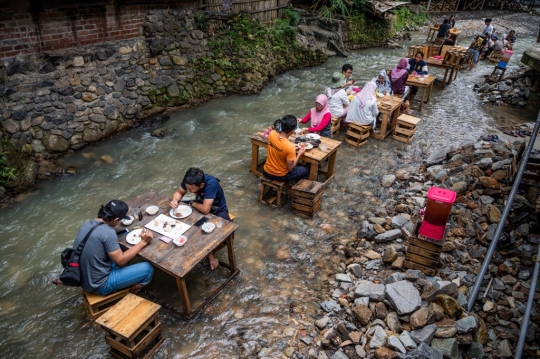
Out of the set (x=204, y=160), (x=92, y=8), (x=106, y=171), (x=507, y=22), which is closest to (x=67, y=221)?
(x=106, y=171)

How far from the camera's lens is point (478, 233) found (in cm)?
557

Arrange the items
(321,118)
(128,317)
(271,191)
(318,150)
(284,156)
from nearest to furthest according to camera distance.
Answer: (128,317) < (284,156) < (318,150) < (271,191) < (321,118)

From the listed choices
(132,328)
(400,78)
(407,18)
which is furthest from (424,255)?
(407,18)

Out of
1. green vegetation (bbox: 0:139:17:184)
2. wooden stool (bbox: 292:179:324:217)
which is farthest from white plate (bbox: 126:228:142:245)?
green vegetation (bbox: 0:139:17:184)

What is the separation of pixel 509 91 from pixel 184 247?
487 inches

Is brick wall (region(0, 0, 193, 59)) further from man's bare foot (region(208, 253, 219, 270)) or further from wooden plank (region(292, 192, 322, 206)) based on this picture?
wooden plank (region(292, 192, 322, 206))

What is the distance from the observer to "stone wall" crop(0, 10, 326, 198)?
7533 mm

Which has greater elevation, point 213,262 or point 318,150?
point 318,150

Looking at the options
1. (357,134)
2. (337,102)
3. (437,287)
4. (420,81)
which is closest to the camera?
(437,287)

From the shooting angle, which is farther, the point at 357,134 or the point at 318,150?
the point at 357,134

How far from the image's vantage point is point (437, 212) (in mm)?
4656

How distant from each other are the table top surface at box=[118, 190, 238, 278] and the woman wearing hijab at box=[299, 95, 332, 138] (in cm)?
363

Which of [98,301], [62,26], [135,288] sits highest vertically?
[62,26]

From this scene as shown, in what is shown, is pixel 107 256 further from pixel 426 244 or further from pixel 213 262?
pixel 426 244
